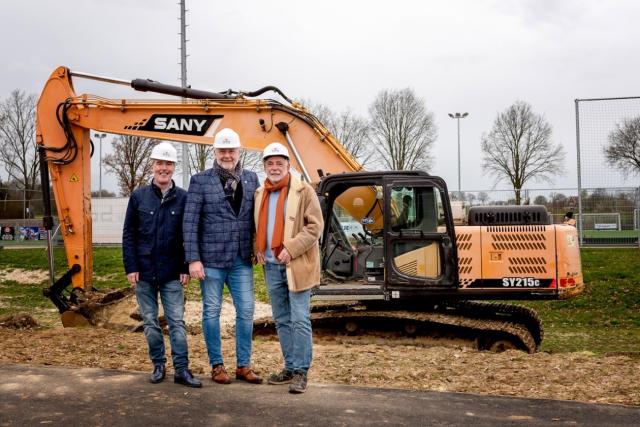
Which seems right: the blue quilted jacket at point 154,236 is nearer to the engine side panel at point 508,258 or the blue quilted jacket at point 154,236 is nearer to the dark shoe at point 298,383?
the dark shoe at point 298,383

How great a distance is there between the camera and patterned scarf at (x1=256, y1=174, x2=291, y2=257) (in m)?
5.38

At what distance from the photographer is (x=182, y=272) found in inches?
221

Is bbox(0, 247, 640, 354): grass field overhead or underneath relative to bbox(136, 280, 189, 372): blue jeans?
underneath


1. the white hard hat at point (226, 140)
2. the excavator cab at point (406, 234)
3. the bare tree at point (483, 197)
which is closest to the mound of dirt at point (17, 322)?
the excavator cab at point (406, 234)

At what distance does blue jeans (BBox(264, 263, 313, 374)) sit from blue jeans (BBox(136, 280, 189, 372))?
77cm

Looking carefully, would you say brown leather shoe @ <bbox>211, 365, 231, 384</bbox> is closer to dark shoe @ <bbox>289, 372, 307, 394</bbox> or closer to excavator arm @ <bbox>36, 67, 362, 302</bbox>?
dark shoe @ <bbox>289, 372, 307, 394</bbox>

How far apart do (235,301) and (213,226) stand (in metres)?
0.64

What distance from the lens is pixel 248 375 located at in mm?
5555

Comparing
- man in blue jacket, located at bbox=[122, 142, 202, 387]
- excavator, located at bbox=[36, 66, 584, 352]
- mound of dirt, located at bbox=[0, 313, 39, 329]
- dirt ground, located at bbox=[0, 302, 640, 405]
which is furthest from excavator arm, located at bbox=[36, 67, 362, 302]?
man in blue jacket, located at bbox=[122, 142, 202, 387]

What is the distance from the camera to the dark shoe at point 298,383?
5184 millimetres

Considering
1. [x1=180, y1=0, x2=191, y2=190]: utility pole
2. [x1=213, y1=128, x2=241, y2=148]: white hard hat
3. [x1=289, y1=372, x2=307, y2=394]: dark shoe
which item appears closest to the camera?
[x1=289, y1=372, x2=307, y2=394]: dark shoe

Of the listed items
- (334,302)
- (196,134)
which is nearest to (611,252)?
(334,302)

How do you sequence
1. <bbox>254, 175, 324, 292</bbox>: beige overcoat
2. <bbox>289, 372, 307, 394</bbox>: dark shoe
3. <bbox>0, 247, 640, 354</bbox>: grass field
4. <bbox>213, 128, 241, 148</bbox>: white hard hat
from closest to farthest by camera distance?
<bbox>289, 372, 307, 394</bbox>: dark shoe < <bbox>254, 175, 324, 292</bbox>: beige overcoat < <bbox>213, 128, 241, 148</bbox>: white hard hat < <bbox>0, 247, 640, 354</bbox>: grass field

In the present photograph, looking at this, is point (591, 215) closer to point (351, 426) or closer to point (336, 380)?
point (336, 380)
